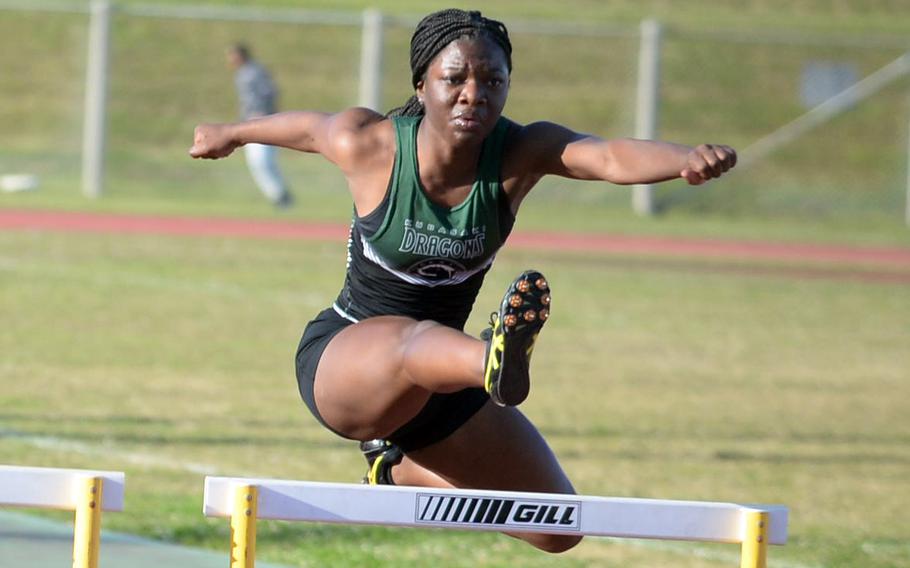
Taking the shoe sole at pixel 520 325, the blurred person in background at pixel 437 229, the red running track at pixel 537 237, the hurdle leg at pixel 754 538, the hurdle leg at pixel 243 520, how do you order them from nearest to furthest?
the hurdle leg at pixel 243 520 < the hurdle leg at pixel 754 538 < the shoe sole at pixel 520 325 < the blurred person in background at pixel 437 229 < the red running track at pixel 537 237

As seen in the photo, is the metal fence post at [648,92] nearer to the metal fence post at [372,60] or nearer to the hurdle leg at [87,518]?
the metal fence post at [372,60]

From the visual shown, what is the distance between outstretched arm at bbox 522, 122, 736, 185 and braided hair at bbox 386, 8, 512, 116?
0.25 meters

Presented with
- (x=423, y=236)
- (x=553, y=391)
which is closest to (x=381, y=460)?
(x=423, y=236)

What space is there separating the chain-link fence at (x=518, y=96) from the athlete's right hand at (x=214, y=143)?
17054 mm

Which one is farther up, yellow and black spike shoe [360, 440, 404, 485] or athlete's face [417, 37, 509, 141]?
athlete's face [417, 37, 509, 141]

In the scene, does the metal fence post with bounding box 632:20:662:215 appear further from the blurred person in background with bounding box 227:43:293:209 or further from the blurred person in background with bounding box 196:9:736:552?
the blurred person in background with bounding box 196:9:736:552

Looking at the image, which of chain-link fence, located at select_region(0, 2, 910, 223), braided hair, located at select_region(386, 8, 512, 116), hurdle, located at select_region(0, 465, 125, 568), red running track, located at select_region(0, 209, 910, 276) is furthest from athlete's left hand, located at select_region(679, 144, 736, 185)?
chain-link fence, located at select_region(0, 2, 910, 223)

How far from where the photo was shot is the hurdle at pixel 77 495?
3.74 m

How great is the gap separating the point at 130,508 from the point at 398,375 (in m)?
2.77

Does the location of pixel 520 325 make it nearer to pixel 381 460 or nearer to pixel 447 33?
pixel 447 33

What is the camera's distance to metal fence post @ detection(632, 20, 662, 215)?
22.7 metres

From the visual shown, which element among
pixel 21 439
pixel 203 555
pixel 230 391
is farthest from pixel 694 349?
pixel 203 555

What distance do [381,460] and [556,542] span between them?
A: 0.62m

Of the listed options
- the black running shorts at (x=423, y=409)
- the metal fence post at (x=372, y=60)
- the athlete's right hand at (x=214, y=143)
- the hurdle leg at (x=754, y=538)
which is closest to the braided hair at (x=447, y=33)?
the athlete's right hand at (x=214, y=143)
